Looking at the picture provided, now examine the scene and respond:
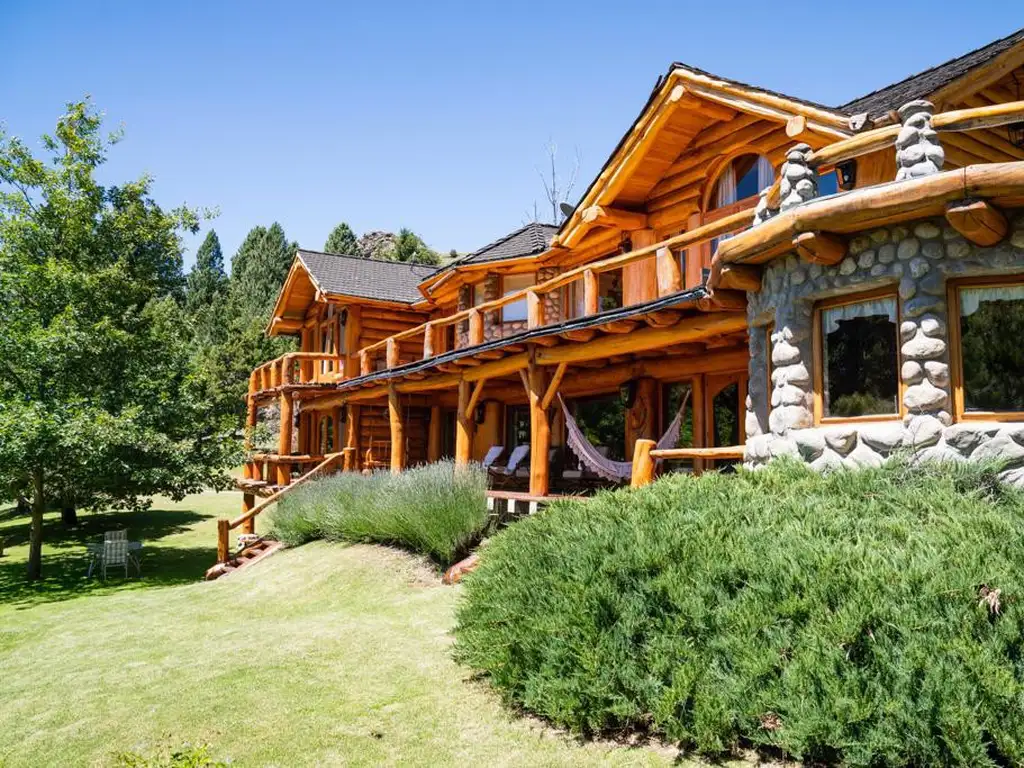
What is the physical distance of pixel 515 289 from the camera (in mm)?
18766

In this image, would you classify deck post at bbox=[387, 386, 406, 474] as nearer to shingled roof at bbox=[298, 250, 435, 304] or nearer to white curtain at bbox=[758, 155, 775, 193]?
shingled roof at bbox=[298, 250, 435, 304]

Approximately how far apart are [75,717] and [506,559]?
412 cm

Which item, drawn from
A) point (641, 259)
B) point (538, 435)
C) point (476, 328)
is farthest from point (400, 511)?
point (641, 259)

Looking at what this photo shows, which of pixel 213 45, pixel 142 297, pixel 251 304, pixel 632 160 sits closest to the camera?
pixel 213 45

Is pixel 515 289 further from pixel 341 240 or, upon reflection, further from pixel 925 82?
pixel 341 240

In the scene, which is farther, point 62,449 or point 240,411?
point 240,411

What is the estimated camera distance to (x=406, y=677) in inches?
274

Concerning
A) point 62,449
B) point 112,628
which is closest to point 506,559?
point 112,628

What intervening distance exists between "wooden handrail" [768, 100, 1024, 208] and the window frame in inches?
53.9

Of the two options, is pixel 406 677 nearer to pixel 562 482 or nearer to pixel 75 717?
pixel 75 717

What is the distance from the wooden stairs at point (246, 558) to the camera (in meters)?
15.4

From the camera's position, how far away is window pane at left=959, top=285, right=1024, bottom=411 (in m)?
6.52

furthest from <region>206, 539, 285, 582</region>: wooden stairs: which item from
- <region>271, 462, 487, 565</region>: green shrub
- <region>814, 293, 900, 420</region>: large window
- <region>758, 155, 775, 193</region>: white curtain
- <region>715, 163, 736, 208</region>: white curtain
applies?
<region>814, 293, 900, 420</region>: large window

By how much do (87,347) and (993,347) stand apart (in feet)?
56.8
